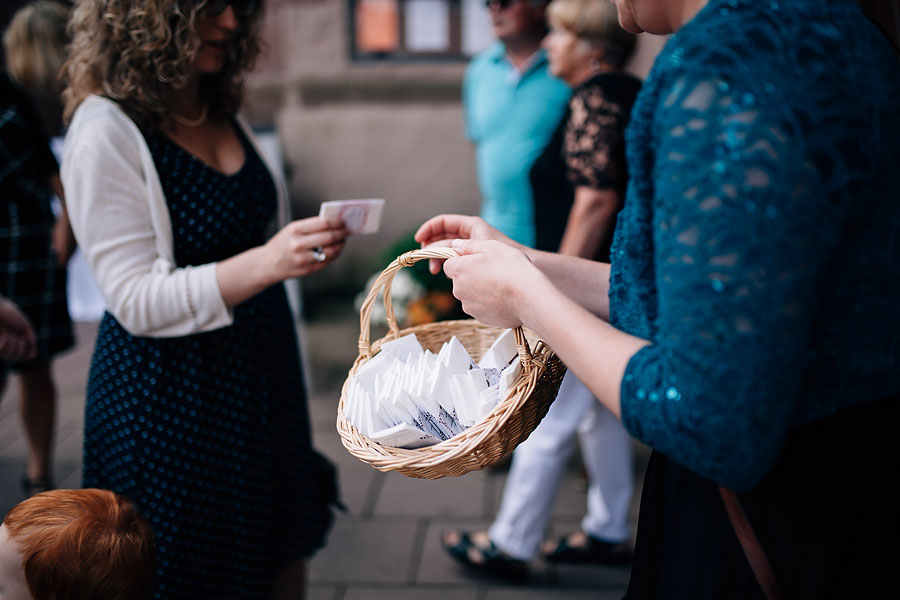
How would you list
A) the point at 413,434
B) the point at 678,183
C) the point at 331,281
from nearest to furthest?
the point at 678,183 → the point at 413,434 → the point at 331,281

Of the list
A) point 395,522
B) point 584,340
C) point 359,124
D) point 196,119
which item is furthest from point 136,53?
point 359,124

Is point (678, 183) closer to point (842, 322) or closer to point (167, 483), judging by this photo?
point (842, 322)

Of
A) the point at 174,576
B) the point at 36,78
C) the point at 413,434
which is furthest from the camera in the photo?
the point at 36,78

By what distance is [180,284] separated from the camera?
1.76 metres

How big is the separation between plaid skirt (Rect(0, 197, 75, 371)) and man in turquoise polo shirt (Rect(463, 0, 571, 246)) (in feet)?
6.55

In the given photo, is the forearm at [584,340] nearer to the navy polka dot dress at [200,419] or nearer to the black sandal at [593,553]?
the navy polka dot dress at [200,419]

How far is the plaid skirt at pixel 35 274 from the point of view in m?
3.33

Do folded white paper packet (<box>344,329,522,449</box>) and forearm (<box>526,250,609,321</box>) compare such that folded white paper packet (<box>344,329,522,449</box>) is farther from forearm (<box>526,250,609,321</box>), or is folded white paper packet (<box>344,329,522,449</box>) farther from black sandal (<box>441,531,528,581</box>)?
black sandal (<box>441,531,528,581</box>)

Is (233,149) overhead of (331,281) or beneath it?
overhead

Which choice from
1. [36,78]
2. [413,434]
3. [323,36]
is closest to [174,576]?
[413,434]

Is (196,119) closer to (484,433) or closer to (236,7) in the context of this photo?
(236,7)

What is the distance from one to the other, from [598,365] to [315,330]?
203 inches

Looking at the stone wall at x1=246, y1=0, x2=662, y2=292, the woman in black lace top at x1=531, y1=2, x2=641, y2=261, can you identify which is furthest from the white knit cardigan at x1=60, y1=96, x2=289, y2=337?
the stone wall at x1=246, y1=0, x2=662, y2=292

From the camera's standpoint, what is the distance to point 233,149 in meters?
2.10
